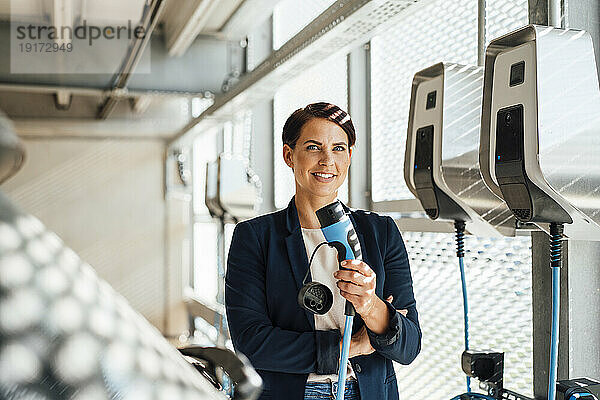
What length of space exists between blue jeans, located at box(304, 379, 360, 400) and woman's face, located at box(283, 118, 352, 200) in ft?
1.51

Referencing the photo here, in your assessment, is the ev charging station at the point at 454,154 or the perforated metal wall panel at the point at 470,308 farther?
the perforated metal wall panel at the point at 470,308

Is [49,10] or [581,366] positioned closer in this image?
[581,366]

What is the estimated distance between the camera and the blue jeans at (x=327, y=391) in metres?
1.50

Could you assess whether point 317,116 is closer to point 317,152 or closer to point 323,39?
point 317,152

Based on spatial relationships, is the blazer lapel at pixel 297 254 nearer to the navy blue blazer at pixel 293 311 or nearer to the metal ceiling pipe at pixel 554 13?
Result: the navy blue blazer at pixel 293 311

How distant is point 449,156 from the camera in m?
1.69

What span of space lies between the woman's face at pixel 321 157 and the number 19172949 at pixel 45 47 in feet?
12.5

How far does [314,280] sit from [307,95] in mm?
3017

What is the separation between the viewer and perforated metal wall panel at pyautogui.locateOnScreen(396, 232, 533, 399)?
2053mm

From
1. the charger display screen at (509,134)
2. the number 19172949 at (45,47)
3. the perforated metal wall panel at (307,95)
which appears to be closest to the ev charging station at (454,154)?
the charger display screen at (509,134)

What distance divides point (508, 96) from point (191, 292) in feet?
21.7

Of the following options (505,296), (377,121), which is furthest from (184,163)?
(505,296)

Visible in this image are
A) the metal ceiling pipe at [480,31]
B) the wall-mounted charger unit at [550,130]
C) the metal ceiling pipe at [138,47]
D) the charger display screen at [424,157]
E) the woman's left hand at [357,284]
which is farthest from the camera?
the metal ceiling pipe at [138,47]

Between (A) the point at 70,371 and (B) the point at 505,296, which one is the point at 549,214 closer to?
(B) the point at 505,296
